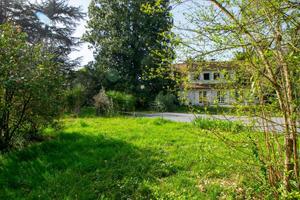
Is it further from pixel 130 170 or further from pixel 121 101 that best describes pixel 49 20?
pixel 130 170

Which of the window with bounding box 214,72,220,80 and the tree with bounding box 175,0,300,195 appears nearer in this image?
the tree with bounding box 175,0,300,195

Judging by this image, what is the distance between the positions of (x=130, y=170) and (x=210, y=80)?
103 inches

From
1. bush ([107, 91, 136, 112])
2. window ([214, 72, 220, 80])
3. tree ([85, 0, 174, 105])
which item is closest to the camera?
window ([214, 72, 220, 80])

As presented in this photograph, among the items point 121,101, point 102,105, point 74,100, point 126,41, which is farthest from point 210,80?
point 126,41

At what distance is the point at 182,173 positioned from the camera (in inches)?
191

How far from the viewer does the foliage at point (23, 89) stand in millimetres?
5794

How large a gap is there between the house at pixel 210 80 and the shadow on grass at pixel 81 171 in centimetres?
189

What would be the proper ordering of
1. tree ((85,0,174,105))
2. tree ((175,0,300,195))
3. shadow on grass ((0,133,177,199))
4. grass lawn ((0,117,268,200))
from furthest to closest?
tree ((85,0,174,105))
shadow on grass ((0,133,177,199))
grass lawn ((0,117,268,200))
tree ((175,0,300,195))

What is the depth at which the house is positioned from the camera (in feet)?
9.13

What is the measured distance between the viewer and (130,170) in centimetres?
493

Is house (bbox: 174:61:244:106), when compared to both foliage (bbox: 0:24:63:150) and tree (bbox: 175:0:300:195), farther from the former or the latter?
foliage (bbox: 0:24:63:150)

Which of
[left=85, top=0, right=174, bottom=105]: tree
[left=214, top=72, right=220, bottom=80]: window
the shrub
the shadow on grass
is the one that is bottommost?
the shadow on grass

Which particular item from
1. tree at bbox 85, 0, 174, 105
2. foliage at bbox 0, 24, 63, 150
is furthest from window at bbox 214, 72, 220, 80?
tree at bbox 85, 0, 174, 105

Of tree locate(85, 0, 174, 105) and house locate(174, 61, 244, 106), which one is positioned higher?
tree locate(85, 0, 174, 105)
